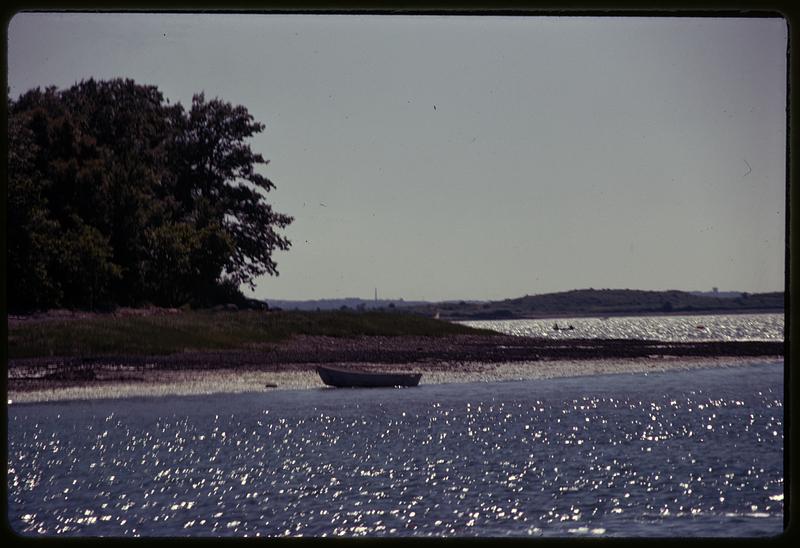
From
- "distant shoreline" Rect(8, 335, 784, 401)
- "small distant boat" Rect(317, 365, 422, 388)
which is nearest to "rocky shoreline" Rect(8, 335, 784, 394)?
"distant shoreline" Rect(8, 335, 784, 401)

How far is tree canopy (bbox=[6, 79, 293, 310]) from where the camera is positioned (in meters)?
52.9

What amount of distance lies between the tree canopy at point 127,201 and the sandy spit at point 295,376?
511cm

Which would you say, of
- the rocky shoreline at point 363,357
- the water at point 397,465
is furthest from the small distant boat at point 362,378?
the rocky shoreline at point 363,357

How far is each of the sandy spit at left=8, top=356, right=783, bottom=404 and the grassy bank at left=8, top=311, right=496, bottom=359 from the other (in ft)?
13.1

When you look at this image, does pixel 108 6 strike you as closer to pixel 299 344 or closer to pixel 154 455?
pixel 154 455

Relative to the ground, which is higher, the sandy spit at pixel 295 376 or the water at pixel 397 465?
the sandy spit at pixel 295 376

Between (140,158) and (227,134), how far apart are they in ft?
27.1

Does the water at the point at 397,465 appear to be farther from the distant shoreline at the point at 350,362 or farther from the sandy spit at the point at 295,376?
the distant shoreline at the point at 350,362

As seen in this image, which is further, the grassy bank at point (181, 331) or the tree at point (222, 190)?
the tree at point (222, 190)

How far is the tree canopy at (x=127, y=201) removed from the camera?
5294 cm

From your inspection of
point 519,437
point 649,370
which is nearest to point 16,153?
point 519,437

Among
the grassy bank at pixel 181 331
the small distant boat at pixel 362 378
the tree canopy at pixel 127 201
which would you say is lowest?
the small distant boat at pixel 362 378

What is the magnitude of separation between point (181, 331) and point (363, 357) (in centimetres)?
1077

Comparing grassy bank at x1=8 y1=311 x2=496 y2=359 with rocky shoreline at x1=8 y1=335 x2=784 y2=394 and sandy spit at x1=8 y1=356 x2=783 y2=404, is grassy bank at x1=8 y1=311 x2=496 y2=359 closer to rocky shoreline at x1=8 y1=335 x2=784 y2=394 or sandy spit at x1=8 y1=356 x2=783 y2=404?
rocky shoreline at x1=8 y1=335 x2=784 y2=394
